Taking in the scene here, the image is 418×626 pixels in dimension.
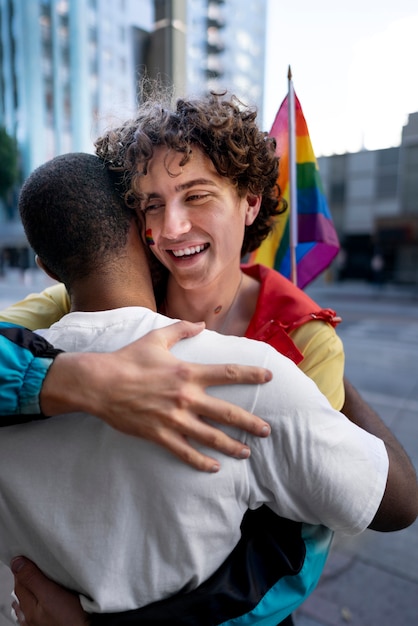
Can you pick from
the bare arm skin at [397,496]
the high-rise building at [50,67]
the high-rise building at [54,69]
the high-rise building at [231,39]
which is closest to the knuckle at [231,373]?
the bare arm skin at [397,496]

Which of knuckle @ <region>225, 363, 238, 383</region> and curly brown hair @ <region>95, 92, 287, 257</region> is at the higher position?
curly brown hair @ <region>95, 92, 287, 257</region>

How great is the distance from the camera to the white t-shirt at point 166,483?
0.80 metres

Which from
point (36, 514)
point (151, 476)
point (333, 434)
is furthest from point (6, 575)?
point (333, 434)

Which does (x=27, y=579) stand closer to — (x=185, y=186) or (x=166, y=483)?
(x=166, y=483)

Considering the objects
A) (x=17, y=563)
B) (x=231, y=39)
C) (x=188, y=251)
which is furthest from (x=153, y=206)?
(x=231, y=39)

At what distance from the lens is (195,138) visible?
1.27 metres

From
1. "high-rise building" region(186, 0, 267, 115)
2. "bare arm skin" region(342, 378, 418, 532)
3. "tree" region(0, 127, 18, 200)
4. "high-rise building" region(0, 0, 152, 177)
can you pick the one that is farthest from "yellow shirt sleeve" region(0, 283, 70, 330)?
"high-rise building" region(186, 0, 267, 115)

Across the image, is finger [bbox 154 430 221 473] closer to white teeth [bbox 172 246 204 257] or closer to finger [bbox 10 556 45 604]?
finger [bbox 10 556 45 604]

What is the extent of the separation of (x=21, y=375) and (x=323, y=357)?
848 millimetres

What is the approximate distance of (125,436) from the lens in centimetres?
82

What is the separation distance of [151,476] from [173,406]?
14cm

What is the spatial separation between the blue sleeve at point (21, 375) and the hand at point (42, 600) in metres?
0.38

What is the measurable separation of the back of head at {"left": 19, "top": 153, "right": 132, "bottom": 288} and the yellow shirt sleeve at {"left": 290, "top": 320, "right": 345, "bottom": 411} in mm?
646

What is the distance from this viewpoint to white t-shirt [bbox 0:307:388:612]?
80 cm
